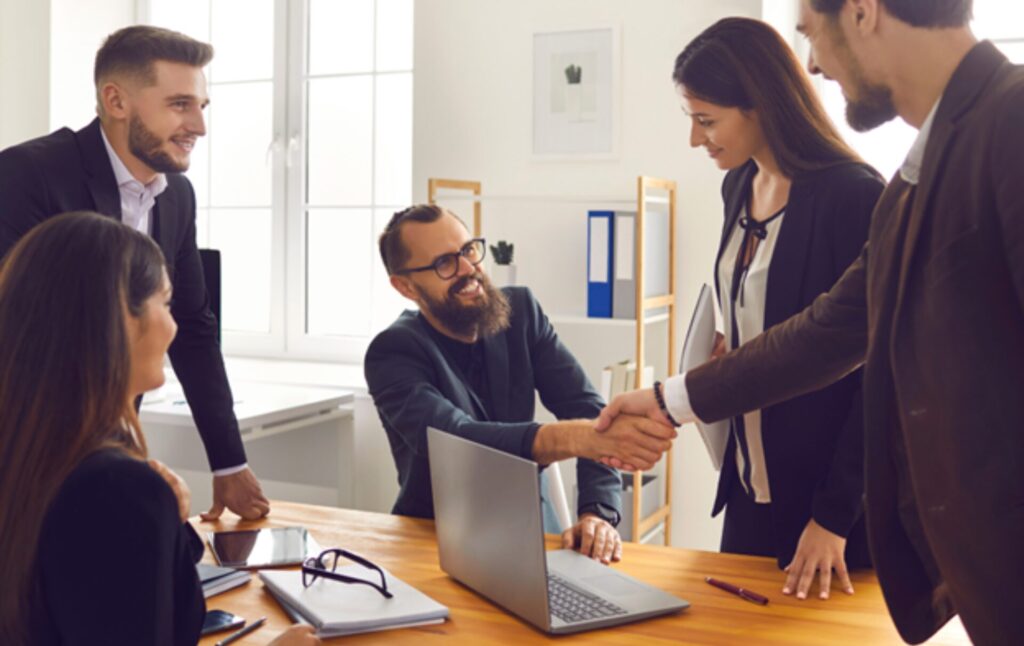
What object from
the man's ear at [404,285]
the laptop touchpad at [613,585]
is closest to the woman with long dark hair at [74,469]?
the laptop touchpad at [613,585]

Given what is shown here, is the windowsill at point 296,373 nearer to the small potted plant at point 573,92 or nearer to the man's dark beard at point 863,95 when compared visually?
the small potted plant at point 573,92

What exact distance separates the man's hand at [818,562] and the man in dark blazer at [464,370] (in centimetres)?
42

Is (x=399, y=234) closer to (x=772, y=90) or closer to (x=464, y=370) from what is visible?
(x=464, y=370)

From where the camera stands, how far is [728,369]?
71.6 inches

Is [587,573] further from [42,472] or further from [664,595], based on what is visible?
[42,472]

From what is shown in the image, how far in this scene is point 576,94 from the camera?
3.73m

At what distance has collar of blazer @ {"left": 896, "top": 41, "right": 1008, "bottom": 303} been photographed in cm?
115

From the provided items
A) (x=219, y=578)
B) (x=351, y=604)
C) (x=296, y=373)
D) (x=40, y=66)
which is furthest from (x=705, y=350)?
(x=40, y=66)

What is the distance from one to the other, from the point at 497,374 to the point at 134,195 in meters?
0.89

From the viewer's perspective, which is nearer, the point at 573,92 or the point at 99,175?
the point at 99,175

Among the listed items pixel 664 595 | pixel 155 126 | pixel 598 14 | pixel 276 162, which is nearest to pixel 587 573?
pixel 664 595

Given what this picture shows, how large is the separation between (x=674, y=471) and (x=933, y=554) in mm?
2464

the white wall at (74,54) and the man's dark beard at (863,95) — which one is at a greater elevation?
the white wall at (74,54)

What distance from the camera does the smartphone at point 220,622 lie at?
1509 mm
